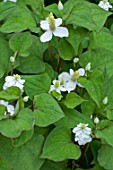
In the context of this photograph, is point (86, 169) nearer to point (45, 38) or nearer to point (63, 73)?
point (63, 73)

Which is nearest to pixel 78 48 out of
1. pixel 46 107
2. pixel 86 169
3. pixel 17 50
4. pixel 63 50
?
pixel 63 50

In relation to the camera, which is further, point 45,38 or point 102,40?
point 102,40

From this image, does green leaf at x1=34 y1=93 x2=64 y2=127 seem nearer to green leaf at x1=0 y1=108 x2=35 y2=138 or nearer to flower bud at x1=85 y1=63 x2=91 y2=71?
green leaf at x1=0 y1=108 x2=35 y2=138

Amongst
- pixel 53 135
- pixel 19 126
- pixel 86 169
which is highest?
pixel 19 126

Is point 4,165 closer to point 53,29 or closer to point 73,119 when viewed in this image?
point 73,119

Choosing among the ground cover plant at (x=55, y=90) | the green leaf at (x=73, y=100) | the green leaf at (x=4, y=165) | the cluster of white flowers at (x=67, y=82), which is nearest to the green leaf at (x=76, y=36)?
the ground cover plant at (x=55, y=90)

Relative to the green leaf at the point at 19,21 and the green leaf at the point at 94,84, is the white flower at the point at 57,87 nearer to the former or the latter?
the green leaf at the point at 94,84
